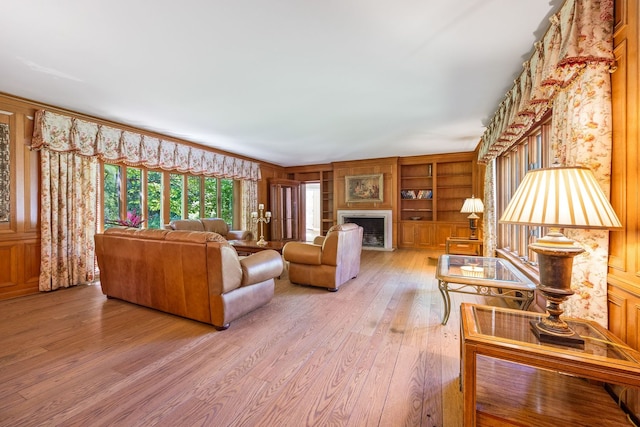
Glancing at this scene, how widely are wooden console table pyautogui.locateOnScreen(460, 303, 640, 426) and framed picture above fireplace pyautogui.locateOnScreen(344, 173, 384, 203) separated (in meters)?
5.95

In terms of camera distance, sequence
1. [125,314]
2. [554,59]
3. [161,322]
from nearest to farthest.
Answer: [554,59] → [161,322] → [125,314]

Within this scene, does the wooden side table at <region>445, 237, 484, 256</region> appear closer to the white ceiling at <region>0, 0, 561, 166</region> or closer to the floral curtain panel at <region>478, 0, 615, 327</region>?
the white ceiling at <region>0, 0, 561, 166</region>

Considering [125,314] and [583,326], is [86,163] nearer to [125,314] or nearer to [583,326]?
[125,314]

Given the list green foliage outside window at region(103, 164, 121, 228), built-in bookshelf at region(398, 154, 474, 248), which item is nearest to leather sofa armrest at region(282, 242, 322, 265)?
green foliage outside window at region(103, 164, 121, 228)

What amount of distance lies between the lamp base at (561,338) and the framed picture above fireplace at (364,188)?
614 cm

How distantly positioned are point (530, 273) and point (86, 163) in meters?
6.13

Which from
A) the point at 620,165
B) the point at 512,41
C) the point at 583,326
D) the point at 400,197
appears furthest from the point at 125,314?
the point at 400,197

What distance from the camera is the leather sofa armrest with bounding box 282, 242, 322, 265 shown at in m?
3.61

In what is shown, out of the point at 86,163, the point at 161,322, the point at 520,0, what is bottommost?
A: the point at 161,322

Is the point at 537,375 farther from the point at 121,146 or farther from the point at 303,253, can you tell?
the point at 121,146

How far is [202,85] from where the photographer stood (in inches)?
119

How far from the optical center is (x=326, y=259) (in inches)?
140

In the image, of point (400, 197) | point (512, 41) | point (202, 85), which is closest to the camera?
point (512, 41)

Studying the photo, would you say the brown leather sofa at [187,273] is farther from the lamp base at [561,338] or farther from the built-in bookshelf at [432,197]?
the built-in bookshelf at [432,197]
